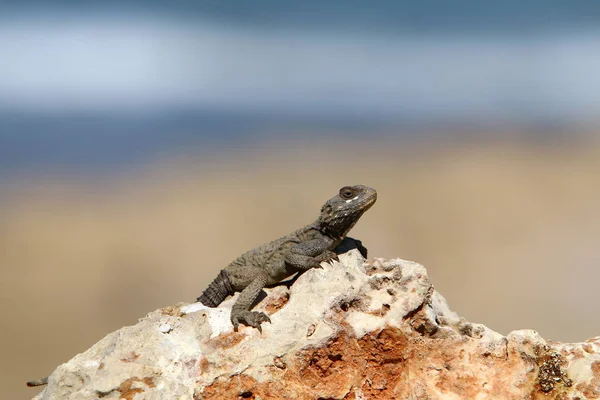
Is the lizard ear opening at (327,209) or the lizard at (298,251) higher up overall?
the lizard ear opening at (327,209)

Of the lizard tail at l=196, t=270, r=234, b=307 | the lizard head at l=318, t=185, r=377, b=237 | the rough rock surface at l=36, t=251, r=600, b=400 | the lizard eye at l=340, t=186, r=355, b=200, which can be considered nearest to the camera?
the rough rock surface at l=36, t=251, r=600, b=400

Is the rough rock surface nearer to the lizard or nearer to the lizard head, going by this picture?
the lizard

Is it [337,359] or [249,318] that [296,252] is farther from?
[337,359]

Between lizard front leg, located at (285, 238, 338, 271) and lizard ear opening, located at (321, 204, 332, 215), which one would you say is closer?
lizard front leg, located at (285, 238, 338, 271)

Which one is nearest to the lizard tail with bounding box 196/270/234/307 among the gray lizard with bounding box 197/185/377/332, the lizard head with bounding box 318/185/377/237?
the gray lizard with bounding box 197/185/377/332

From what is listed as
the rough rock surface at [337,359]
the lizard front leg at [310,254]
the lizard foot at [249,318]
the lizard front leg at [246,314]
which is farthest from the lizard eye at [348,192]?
the lizard foot at [249,318]

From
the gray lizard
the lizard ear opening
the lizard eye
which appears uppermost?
the lizard eye

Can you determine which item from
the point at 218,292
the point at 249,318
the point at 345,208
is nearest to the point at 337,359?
the point at 249,318

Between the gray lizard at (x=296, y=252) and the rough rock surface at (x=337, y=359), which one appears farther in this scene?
the gray lizard at (x=296, y=252)

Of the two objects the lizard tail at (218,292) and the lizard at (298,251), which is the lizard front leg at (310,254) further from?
the lizard tail at (218,292)
